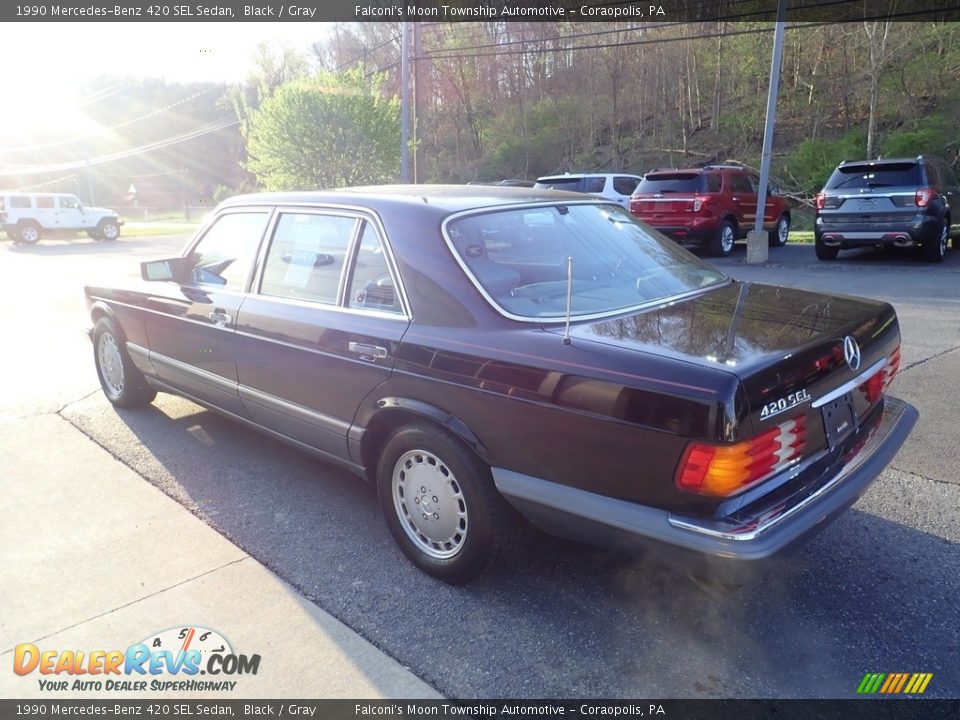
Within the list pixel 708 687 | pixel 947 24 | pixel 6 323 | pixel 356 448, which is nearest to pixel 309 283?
pixel 356 448

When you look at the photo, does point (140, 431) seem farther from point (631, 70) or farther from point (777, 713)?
point (631, 70)

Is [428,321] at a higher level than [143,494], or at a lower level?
higher

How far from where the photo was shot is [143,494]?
3979 mm

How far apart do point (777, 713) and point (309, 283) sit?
2.73m

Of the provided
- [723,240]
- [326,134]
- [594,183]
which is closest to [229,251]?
[723,240]

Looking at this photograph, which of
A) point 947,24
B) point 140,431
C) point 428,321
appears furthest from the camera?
point 947,24

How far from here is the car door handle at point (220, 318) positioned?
4.02m

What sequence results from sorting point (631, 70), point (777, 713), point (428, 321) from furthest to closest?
point (631, 70), point (428, 321), point (777, 713)

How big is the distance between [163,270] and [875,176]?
11.2 m

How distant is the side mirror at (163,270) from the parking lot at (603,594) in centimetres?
110

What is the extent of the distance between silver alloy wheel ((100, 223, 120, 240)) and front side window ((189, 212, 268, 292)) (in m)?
27.3

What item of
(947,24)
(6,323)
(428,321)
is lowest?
(6,323)

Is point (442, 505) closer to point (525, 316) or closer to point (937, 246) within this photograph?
point (525, 316)

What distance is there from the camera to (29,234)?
26.2 m
